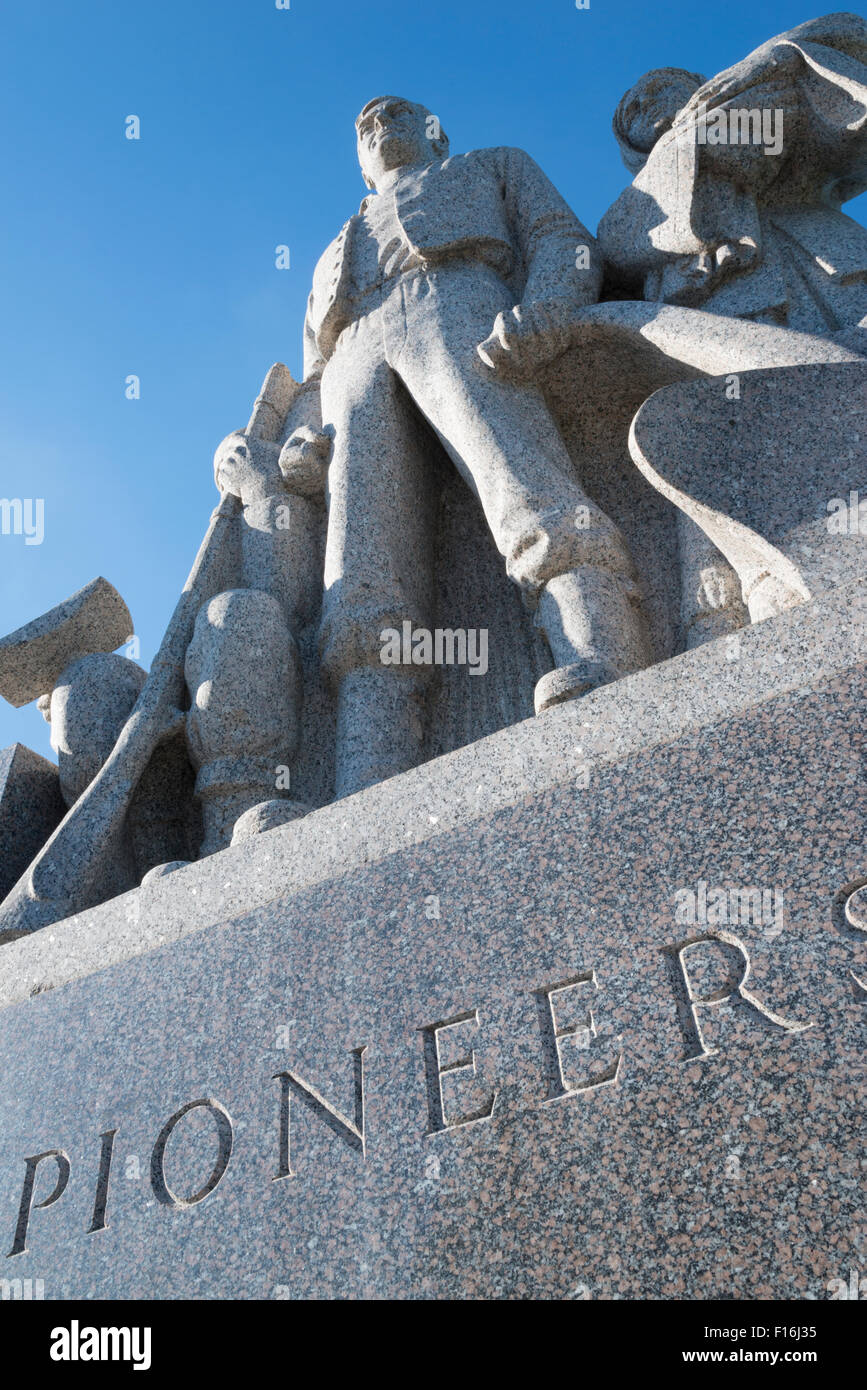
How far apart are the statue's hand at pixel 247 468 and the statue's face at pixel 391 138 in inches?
64.6

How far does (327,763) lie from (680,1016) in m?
2.47

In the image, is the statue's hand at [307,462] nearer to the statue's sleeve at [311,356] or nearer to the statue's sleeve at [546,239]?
the statue's sleeve at [311,356]

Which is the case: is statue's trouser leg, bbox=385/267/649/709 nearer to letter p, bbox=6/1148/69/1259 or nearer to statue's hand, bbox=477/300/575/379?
statue's hand, bbox=477/300/575/379

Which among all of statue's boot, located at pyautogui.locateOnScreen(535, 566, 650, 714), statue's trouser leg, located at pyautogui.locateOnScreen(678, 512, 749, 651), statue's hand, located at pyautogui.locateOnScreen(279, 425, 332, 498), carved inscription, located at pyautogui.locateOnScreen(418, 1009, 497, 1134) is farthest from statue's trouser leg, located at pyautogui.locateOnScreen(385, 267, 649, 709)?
carved inscription, located at pyautogui.locateOnScreen(418, 1009, 497, 1134)

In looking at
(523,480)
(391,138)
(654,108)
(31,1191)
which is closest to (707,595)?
(523,480)

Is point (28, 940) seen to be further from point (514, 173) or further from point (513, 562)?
point (514, 173)

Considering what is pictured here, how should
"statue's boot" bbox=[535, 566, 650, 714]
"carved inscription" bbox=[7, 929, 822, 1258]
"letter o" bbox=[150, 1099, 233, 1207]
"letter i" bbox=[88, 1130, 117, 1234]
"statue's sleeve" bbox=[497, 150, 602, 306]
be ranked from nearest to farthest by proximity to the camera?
"carved inscription" bbox=[7, 929, 822, 1258], "letter o" bbox=[150, 1099, 233, 1207], "letter i" bbox=[88, 1130, 117, 1234], "statue's boot" bbox=[535, 566, 650, 714], "statue's sleeve" bbox=[497, 150, 602, 306]

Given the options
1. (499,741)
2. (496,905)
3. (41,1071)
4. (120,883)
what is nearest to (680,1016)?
(496,905)

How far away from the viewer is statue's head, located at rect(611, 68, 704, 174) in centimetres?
570

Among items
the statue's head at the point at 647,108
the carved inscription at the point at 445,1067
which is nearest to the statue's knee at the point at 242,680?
the carved inscription at the point at 445,1067

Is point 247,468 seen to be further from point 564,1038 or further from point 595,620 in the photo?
point 564,1038

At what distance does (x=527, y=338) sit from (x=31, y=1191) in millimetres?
3326

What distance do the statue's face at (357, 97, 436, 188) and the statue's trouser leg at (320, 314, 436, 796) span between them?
1.37m

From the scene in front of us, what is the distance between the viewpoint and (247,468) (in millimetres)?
5652
